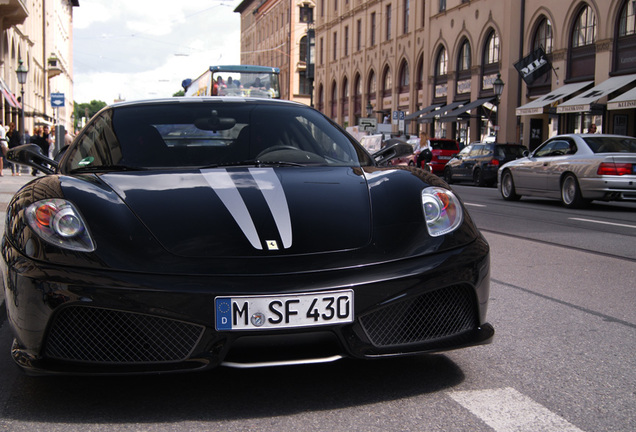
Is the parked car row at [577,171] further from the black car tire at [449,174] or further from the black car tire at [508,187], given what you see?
the black car tire at [449,174]

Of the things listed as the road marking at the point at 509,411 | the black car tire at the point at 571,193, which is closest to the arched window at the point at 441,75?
the black car tire at the point at 571,193

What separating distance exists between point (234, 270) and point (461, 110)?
35.9 meters

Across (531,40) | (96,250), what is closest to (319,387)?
(96,250)

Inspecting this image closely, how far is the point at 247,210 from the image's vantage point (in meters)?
3.22

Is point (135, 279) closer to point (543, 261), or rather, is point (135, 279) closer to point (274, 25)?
point (543, 261)

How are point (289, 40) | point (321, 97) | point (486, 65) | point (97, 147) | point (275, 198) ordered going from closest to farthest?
A: point (275, 198)
point (97, 147)
point (486, 65)
point (321, 97)
point (289, 40)

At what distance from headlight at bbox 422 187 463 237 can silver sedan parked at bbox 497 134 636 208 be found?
37.8 ft

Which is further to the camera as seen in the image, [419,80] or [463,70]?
[419,80]

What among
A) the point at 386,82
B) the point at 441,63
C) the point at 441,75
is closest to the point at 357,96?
the point at 386,82

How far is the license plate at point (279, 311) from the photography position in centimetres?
279

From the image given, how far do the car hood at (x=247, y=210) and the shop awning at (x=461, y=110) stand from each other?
34042 millimetres

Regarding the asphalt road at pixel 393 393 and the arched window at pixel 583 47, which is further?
the arched window at pixel 583 47

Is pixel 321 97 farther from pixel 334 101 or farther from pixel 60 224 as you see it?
pixel 60 224

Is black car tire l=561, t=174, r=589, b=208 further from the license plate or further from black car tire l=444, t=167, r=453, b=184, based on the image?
the license plate
